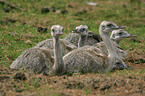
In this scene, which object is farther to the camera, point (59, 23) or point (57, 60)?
point (59, 23)

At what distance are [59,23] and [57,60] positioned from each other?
5.76m

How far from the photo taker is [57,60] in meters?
6.20

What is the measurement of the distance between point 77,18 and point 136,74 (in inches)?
270

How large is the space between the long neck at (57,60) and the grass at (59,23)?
1.06ft

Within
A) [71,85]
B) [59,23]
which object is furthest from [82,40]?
[59,23]

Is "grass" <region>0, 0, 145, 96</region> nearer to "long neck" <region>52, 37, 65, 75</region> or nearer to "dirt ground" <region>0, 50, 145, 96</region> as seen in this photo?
"dirt ground" <region>0, 50, 145, 96</region>

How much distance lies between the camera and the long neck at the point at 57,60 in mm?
6191

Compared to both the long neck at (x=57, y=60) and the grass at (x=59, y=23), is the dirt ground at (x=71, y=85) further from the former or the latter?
the long neck at (x=57, y=60)

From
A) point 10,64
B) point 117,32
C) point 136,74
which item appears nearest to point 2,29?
point 10,64

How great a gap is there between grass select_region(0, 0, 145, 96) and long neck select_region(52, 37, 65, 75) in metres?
0.32

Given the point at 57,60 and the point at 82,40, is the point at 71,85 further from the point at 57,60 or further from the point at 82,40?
the point at 82,40

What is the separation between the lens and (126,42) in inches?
399

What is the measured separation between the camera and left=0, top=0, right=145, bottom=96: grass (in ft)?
23.7

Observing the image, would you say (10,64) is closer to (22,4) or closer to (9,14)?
(9,14)
